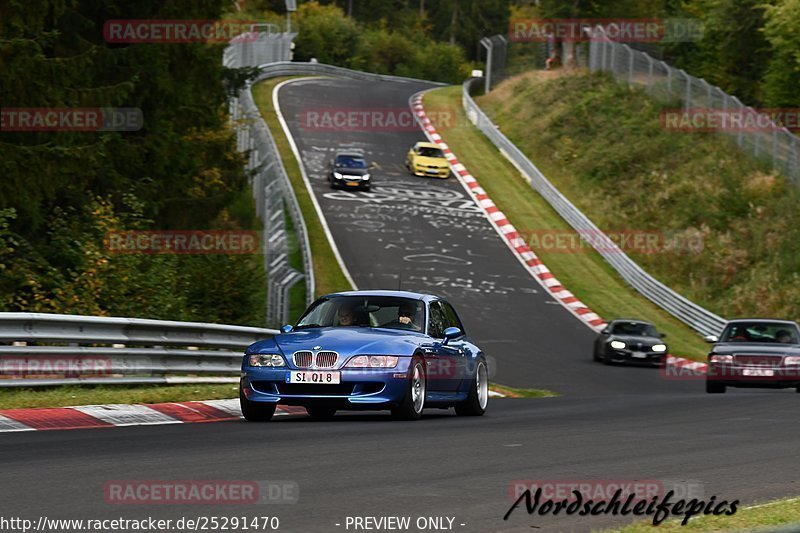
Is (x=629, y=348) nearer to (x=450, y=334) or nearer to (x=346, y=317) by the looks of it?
(x=450, y=334)

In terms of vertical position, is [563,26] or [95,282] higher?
[563,26]

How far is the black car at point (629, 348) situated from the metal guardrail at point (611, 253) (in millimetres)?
5240

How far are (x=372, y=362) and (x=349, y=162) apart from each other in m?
39.0

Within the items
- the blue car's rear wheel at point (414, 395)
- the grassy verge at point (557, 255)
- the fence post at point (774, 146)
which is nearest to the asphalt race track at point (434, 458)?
the blue car's rear wheel at point (414, 395)

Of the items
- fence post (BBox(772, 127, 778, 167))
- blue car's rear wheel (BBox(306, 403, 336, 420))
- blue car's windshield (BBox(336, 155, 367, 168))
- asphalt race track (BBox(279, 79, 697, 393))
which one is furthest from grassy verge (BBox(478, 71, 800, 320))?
blue car's rear wheel (BBox(306, 403, 336, 420))

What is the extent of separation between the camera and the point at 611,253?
44906 mm

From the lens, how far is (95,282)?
1983 cm

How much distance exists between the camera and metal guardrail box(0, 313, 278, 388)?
14398mm

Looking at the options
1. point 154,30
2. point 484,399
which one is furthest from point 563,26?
point 484,399

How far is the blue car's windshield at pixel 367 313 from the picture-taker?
14663mm

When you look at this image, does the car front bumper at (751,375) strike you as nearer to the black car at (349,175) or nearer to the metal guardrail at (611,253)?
the metal guardrail at (611,253)

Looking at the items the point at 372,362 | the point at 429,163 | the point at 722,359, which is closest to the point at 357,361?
the point at 372,362

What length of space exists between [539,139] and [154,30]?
112ft

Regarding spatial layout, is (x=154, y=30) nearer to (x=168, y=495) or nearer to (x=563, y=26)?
(x=168, y=495)
